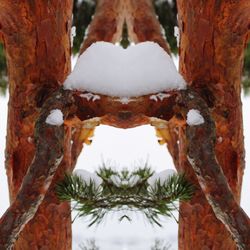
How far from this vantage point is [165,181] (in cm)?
133

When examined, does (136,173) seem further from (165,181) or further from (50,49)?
(50,49)

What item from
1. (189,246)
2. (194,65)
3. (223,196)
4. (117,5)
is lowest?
(189,246)

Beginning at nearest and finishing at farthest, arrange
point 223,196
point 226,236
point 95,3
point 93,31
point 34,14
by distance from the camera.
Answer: point 223,196 → point 34,14 → point 226,236 → point 93,31 → point 95,3

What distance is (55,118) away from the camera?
131 centimetres

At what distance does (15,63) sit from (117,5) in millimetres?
625

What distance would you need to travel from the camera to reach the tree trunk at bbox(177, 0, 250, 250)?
1464mm

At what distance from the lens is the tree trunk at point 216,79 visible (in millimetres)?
1464

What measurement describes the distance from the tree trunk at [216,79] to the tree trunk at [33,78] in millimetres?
376

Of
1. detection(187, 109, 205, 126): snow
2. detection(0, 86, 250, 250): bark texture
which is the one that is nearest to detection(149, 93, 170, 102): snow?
detection(0, 86, 250, 250): bark texture

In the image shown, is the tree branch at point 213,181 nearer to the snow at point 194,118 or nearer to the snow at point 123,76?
the snow at point 194,118

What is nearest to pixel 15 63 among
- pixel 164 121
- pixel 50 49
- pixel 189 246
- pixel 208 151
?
pixel 50 49

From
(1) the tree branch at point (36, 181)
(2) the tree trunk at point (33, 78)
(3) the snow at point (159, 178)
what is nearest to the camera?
(1) the tree branch at point (36, 181)

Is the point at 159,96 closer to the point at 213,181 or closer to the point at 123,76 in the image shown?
the point at 123,76

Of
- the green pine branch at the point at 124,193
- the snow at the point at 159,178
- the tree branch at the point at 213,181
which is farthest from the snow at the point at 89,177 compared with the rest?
the tree branch at the point at 213,181
